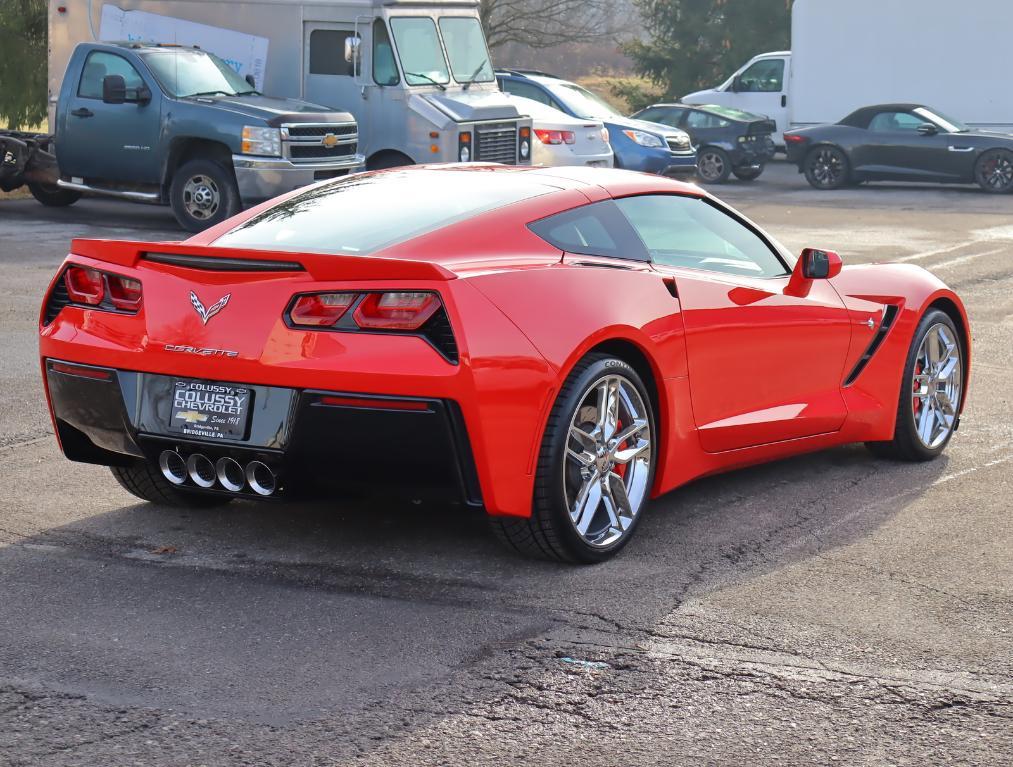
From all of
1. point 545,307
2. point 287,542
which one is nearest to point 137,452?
point 287,542

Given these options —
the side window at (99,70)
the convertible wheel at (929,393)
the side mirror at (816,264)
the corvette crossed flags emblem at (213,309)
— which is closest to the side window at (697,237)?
the side mirror at (816,264)

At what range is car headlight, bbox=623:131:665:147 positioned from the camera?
23656 mm

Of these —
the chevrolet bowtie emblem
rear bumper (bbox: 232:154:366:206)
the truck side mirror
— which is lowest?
the chevrolet bowtie emblem

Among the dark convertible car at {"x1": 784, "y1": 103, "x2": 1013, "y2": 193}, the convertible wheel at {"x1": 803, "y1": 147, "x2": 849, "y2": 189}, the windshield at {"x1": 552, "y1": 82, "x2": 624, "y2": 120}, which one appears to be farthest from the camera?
the convertible wheel at {"x1": 803, "y1": 147, "x2": 849, "y2": 189}

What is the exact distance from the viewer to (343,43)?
1898 cm

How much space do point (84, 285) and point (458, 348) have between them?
4.85ft

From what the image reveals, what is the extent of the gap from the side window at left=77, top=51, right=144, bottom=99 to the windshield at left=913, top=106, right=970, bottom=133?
13780 millimetres

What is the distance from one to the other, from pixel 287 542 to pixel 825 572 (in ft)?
→ 6.15

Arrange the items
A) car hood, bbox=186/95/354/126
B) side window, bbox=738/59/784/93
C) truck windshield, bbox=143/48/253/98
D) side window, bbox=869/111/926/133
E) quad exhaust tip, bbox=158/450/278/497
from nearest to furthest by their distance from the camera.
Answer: quad exhaust tip, bbox=158/450/278/497 → car hood, bbox=186/95/354/126 → truck windshield, bbox=143/48/253/98 → side window, bbox=869/111/926/133 → side window, bbox=738/59/784/93

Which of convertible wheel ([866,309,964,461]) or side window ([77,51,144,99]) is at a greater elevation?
side window ([77,51,144,99])

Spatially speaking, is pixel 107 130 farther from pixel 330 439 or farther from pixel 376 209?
pixel 330 439

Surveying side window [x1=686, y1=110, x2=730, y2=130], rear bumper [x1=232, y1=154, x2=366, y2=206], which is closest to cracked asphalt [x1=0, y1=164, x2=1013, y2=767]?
rear bumper [x1=232, y1=154, x2=366, y2=206]

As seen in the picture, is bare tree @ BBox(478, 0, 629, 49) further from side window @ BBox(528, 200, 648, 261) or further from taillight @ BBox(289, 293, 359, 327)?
taillight @ BBox(289, 293, 359, 327)

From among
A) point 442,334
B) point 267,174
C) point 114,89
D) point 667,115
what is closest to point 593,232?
point 442,334
